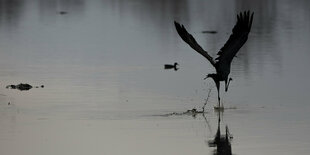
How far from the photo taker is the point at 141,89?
62.1 feet

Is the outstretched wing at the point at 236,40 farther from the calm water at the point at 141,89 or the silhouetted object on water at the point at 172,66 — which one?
the silhouetted object on water at the point at 172,66

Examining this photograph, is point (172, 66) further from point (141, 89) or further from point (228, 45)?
point (228, 45)

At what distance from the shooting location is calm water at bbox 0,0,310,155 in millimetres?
13625

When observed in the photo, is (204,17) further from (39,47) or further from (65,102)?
(65,102)

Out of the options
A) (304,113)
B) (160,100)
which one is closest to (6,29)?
(160,100)

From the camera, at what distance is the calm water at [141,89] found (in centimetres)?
1362

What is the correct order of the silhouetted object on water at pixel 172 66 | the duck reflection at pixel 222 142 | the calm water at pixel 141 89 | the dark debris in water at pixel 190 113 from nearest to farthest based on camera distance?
the duck reflection at pixel 222 142 < the calm water at pixel 141 89 < the dark debris in water at pixel 190 113 < the silhouetted object on water at pixel 172 66

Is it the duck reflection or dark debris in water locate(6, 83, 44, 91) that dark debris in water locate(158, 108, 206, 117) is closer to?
the duck reflection

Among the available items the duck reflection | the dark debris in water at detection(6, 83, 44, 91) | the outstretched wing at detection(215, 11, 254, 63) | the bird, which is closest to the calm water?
the duck reflection

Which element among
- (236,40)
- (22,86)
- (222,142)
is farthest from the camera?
(22,86)

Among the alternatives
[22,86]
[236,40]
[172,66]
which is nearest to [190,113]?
[236,40]

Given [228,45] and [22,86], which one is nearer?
[228,45]

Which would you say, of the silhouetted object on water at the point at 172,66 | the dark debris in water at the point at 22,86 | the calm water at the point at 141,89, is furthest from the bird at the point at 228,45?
the silhouetted object on water at the point at 172,66

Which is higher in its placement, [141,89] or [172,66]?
[172,66]
